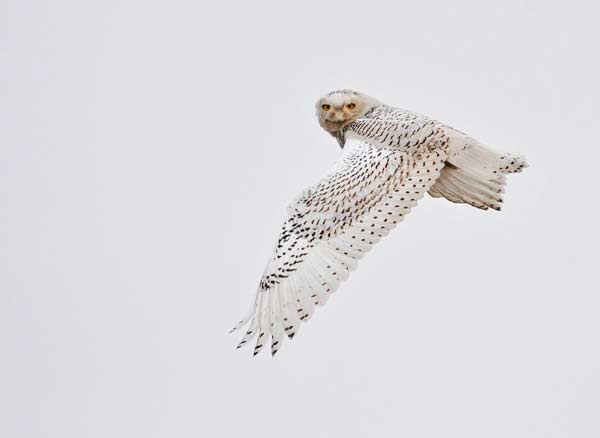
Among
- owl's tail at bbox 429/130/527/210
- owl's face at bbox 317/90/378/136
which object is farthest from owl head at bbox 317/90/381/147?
owl's tail at bbox 429/130/527/210

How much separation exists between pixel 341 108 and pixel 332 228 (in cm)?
210

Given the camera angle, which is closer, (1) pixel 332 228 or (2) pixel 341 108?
(1) pixel 332 228

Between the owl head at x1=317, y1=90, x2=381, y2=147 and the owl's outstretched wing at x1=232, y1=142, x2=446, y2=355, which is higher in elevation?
the owl head at x1=317, y1=90, x2=381, y2=147

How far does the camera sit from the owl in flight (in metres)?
13.2

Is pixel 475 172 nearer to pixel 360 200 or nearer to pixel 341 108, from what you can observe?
pixel 360 200

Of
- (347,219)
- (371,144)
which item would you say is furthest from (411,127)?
(347,219)

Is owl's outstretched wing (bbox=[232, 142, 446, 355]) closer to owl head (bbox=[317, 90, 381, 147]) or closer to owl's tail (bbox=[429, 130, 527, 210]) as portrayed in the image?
owl's tail (bbox=[429, 130, 527, 210])

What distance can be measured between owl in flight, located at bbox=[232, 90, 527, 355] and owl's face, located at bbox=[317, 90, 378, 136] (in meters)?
0.55

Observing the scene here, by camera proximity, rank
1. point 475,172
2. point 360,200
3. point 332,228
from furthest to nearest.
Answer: point 475,172
point 360,200
point 332,228

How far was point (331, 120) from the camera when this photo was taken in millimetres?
15562

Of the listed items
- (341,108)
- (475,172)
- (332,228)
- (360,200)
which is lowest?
(332,228)

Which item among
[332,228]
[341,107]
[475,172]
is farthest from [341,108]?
[332,228]

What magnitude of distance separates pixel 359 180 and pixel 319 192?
0.36 metres

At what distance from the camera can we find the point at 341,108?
1545cm
